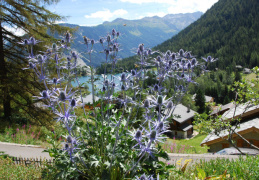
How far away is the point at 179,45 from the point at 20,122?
17177 centimetres

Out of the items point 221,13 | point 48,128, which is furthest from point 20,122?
point 221,13

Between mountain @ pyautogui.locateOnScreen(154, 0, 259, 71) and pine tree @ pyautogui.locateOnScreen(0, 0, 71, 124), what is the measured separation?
125m

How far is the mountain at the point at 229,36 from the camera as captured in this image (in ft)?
428

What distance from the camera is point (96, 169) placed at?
430 cm

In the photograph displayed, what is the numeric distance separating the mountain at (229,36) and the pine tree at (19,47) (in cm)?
12497

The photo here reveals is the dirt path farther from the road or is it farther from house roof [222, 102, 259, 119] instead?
house roof [222, 102, 259, 119]

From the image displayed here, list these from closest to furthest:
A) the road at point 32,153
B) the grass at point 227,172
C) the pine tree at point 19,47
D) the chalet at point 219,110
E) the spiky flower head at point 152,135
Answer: the spiky flower head at point 152,135 → the grass at point 227,172 → the road at point 32,153 → the chalet at point 219,110 → the pine tree at point 19,47

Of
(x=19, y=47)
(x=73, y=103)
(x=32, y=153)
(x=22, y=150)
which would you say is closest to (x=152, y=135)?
(x=73, y=103)

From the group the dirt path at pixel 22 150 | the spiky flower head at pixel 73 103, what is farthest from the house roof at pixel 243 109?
the dirt path at pixel 22 150

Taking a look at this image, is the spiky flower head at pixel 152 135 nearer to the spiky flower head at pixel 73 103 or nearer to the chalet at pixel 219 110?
the spiky flower head at pixel 73 103

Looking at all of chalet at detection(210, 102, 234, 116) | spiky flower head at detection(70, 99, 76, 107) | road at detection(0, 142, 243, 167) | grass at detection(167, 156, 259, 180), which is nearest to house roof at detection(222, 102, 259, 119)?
chalet at detection(210, 102, 234, 116)

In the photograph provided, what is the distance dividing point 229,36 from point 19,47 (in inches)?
7092

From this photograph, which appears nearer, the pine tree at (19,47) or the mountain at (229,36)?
the pine tree at (19,47)

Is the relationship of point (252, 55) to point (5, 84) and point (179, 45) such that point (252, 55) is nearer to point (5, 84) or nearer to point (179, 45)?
point (179, 45)
